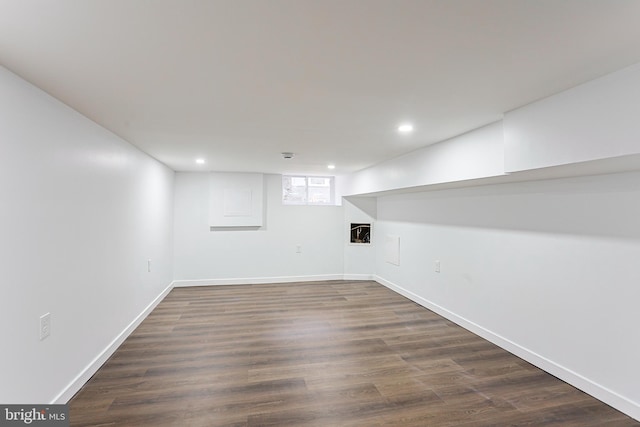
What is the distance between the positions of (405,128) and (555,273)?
187 cm

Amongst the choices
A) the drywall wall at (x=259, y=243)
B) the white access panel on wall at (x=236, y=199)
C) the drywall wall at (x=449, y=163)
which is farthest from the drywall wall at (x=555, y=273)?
the white access panel on wall at (x=236, y=199)

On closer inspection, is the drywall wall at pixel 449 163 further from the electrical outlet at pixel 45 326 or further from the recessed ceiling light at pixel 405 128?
the electrical outlet at pixel 45 326

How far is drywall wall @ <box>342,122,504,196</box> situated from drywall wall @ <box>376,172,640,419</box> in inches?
23.8

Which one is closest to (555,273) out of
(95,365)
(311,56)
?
(311,56)

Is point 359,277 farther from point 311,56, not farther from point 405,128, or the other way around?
point 311,56

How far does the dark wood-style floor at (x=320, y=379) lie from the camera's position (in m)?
2.09

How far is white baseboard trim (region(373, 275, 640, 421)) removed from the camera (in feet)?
7.04

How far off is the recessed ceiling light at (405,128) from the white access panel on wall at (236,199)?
3670 mm

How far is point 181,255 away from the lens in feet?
18.6

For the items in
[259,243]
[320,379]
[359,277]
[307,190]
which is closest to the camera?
[320,379]

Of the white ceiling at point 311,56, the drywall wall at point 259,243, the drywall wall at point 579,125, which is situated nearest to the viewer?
the white ceiling at point 311,56
